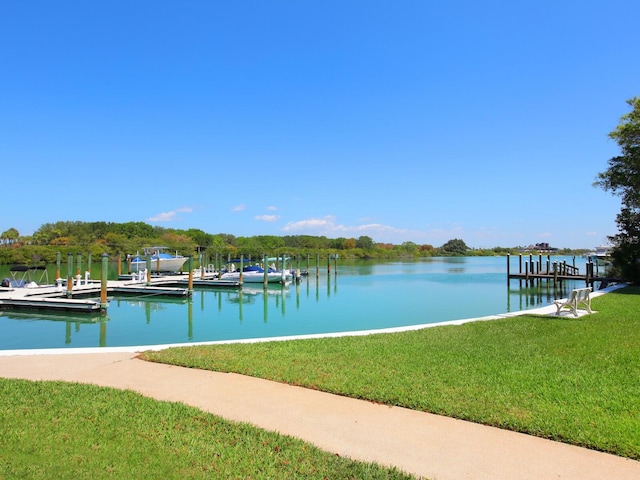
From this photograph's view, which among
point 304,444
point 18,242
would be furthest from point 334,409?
point 18,242

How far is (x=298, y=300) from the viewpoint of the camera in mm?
30641

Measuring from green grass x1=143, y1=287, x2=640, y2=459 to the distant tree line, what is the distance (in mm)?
30252

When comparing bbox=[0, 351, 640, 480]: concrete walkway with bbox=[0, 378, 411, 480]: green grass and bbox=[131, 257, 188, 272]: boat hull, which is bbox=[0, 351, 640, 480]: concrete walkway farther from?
bbox=[131, 257, 188, 272]: boat hull

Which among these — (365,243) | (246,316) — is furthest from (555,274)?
(365,243)

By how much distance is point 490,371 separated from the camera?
23.4 ft

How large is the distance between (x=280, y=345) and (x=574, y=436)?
232 inches

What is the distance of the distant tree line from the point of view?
67.8m

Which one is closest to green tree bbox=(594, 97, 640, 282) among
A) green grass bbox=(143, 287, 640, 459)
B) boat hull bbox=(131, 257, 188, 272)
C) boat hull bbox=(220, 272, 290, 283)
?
green grass bbox=(143, 287, 640, 459)

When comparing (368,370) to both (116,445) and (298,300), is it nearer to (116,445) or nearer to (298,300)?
(116,445)

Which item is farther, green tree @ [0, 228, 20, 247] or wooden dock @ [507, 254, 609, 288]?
green tree @ [0, 228, 20, 247]

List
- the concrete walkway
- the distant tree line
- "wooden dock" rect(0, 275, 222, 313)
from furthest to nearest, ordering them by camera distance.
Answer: the distant tree line, "wooden dock" rect(0, 275, 222, 313), the concrete walkway

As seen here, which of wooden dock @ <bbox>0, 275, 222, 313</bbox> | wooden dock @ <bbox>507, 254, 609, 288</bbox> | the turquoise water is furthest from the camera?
wooden dock @ <bbox>507, 254, 609, 288</bbox>

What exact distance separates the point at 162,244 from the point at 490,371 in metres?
77.5

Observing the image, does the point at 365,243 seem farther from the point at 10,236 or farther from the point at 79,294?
the point at 79,294
